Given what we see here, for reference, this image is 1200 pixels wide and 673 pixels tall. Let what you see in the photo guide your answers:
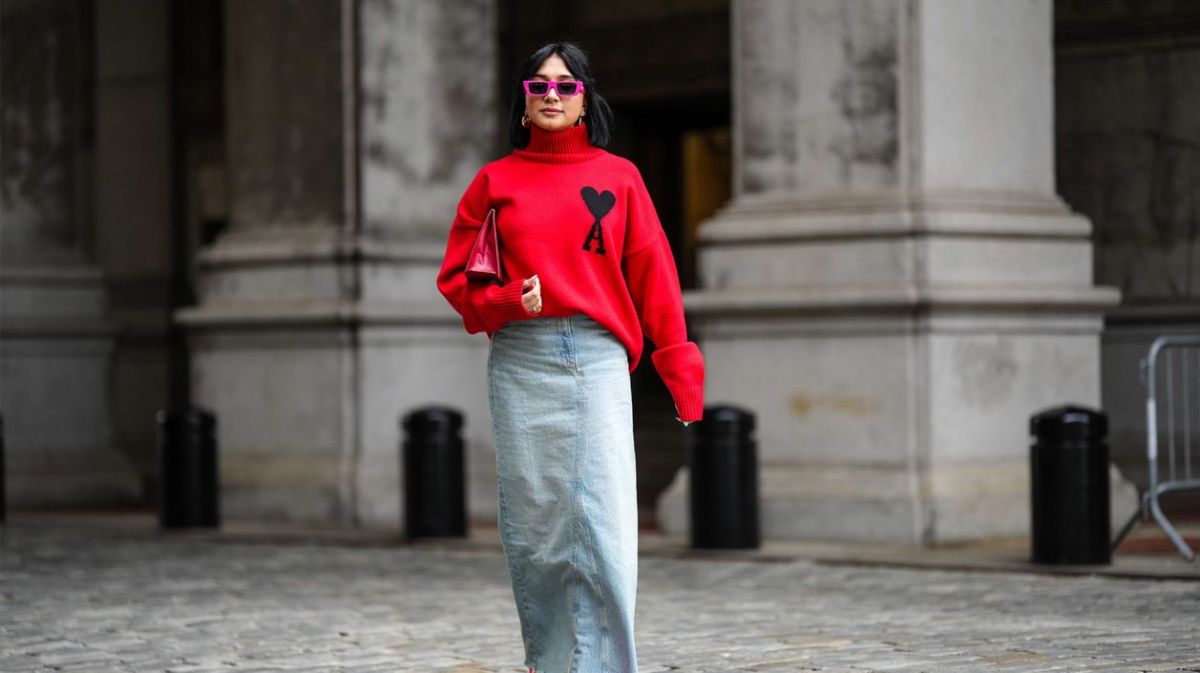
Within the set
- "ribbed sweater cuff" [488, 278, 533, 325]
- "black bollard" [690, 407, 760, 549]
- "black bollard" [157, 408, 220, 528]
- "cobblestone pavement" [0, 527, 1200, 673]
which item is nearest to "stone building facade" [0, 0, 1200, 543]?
"black bollard" [690, 407, 760, 549]

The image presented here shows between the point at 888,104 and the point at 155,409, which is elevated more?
the point at 888,104

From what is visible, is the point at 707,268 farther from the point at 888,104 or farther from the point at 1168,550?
the point at 1168,550

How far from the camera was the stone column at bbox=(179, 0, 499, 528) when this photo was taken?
1366 centimetres

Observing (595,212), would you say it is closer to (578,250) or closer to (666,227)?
(578,250)

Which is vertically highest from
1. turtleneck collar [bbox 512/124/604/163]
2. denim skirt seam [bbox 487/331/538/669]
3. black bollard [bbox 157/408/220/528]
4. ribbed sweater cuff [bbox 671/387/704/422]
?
turtleneck collar [bbox 512/124/604/163]

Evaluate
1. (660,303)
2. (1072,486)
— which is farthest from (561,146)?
(1072,486)

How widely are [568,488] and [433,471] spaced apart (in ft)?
22.6

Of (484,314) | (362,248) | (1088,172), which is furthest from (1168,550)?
(484,314)

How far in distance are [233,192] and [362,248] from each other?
1.54 meters

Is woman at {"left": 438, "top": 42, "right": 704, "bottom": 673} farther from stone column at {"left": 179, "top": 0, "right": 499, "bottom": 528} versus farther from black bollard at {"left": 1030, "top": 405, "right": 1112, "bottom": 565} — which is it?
stone column at {"left": 179, "top": 0, "right": 499, "bottom": 528}

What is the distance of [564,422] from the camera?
5.34 meters

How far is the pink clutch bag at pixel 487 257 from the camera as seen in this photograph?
17.5ft

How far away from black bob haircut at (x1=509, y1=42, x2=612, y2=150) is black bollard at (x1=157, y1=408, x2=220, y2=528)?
8.09 m

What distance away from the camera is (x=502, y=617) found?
854cm
